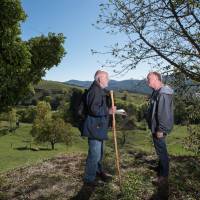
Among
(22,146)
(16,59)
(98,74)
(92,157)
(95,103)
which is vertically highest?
(16,59)

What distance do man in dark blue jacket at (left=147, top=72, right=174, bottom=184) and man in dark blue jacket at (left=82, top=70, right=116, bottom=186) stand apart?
4.08ft

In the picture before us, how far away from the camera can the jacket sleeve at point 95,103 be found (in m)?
10.6

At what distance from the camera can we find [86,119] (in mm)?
10758

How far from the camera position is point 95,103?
10656mm

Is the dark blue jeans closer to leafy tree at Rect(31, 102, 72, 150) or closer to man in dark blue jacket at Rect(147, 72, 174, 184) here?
man in dark blue jacket at Rect(147, 72, 174, 184)

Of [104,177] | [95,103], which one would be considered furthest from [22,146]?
[95,103]

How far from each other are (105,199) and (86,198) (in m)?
0.53

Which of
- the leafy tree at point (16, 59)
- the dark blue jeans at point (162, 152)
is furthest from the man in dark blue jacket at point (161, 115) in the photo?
the leafy tree at point (16, 59)

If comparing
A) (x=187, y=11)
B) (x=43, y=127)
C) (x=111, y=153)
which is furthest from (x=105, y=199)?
(x=43, y=127)

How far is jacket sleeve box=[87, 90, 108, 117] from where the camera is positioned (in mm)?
10633

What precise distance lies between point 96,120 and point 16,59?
54.3 ft

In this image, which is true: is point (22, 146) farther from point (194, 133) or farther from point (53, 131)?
point (194, 133)

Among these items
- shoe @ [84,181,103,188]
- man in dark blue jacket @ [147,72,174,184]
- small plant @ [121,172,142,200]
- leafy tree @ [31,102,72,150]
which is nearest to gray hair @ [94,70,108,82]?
man in dark blue jacket @ [147,72,174,184]

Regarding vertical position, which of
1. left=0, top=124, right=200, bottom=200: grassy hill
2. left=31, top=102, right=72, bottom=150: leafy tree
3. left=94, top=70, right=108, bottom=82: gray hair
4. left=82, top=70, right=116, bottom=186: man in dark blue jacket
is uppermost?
left=94, top=70, right=108, bottom=82: gray hair
